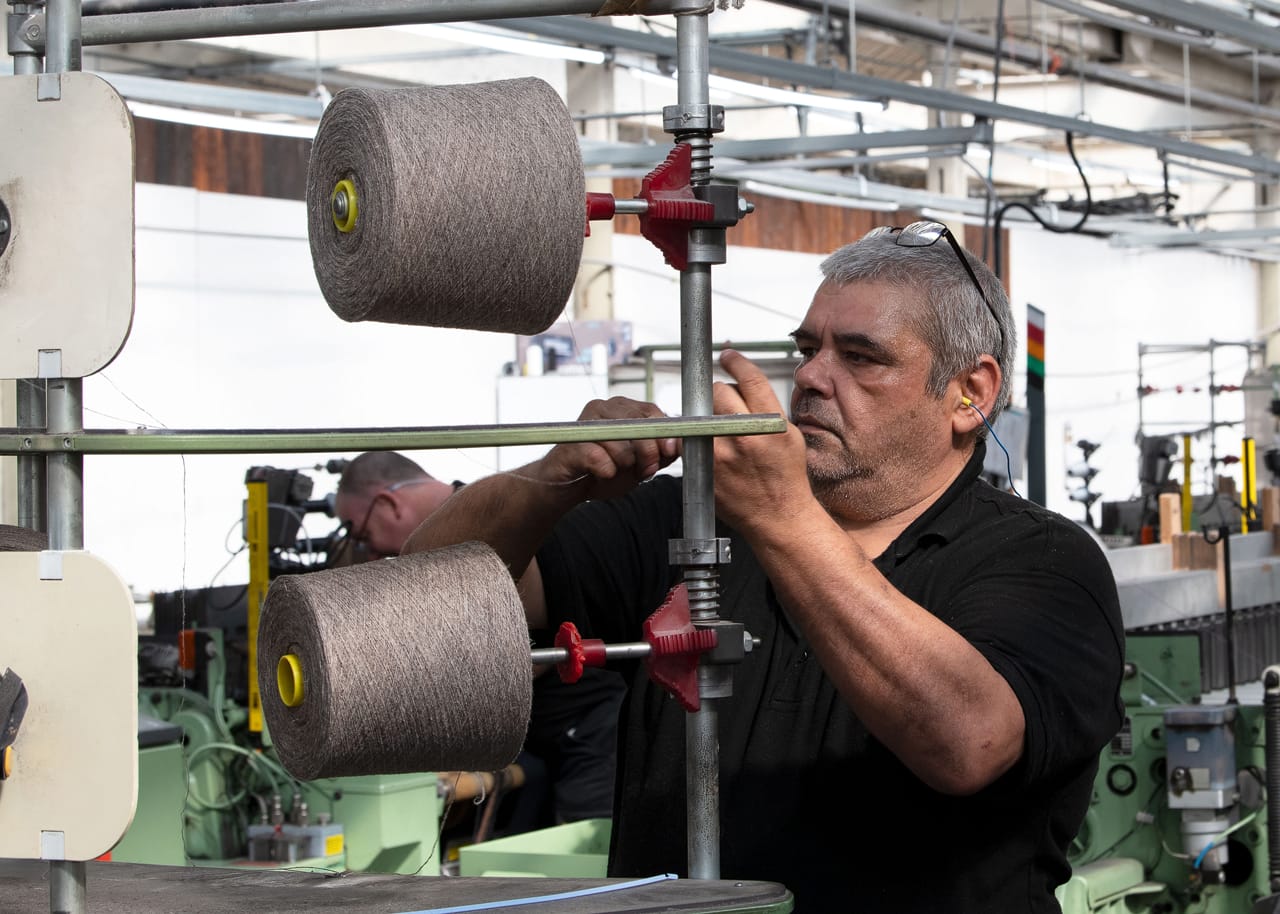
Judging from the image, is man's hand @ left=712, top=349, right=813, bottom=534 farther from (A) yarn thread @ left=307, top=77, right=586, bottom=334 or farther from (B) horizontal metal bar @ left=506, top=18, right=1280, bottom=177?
(B) horizontal metal bar @ left=506, top=18, right=1280, bottom=177

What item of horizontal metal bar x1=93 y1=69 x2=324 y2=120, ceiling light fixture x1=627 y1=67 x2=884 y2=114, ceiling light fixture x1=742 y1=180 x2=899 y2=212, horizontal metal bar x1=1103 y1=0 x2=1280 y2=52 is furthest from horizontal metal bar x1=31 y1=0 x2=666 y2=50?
ceiling light fixture x1=742 y1=180 x2=899 y2=212

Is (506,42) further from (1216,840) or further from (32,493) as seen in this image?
(32,493)

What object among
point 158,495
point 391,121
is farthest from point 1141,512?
point 391,121

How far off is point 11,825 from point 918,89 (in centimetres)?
441

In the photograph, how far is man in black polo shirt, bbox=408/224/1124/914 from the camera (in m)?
1.30

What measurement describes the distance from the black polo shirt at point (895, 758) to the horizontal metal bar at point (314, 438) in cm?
47

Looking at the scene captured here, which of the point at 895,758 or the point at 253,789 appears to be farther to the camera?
the point at 253,789

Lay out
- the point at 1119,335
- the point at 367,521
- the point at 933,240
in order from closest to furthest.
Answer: the point at 933,240 → the point at 367,521 → the point at 1119,335

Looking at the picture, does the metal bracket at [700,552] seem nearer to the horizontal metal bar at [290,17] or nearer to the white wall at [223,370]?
the horizontal metal bar at [290,17]

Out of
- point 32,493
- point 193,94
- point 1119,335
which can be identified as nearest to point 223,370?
point 193,94

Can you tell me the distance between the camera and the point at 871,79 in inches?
202

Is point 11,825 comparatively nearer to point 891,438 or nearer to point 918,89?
point 891,438

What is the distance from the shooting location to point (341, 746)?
115 cm

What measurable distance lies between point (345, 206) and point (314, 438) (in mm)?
208
